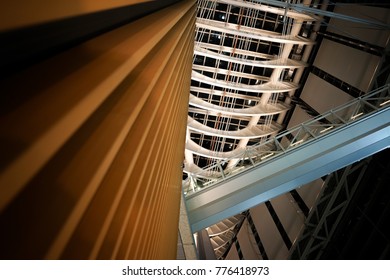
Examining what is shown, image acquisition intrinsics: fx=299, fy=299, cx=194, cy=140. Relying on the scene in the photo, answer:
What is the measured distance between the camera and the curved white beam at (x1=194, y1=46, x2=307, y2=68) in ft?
39.9

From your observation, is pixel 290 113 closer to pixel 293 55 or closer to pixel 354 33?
pixel 293 55

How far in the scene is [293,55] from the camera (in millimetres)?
14328

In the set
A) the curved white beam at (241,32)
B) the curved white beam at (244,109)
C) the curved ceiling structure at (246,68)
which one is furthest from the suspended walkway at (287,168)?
the curved white beam at (244,109)

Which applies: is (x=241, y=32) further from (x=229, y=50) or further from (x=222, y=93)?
(x=222, y=93)

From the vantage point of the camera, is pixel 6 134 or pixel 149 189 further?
pixel 149 189

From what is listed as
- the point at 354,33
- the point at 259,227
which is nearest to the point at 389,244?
the point at 354,33

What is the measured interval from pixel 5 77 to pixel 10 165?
225mm

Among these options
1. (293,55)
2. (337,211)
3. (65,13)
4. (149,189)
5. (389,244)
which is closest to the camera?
(65,13)

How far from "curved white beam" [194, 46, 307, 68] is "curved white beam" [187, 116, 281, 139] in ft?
11.8

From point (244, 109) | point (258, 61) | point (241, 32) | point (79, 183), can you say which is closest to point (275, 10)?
point (241, 32)

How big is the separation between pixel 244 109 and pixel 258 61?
8.41 ft

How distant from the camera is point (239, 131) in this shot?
1533 cm

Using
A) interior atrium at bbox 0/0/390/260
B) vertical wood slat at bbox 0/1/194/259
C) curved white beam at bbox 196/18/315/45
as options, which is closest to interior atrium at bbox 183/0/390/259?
curved white beam at bbox 196/18/315/45

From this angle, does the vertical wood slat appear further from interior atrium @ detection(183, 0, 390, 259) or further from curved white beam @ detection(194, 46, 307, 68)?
curved white beam @ detection(194, 46, 307, 68)
